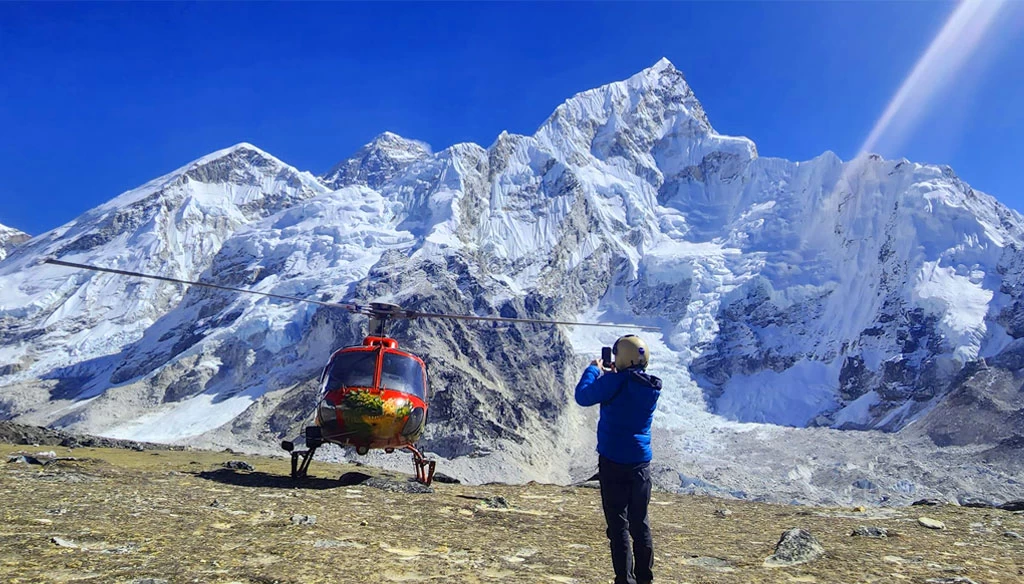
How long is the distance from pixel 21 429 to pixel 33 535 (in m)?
27.4

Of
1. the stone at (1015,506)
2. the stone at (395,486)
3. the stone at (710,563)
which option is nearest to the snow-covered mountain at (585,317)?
the stone at (1015,506)

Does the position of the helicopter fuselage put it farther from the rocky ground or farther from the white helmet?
the white helmet

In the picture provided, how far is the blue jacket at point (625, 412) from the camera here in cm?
668

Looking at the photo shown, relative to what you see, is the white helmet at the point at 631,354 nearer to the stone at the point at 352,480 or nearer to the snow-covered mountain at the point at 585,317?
the stone at the point at 352,480

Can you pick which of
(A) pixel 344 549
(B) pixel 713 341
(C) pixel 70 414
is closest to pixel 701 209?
(B) pixel 713 341

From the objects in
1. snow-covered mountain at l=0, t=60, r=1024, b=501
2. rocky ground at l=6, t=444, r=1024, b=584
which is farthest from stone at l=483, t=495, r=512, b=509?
snow-covered mountain at l=0, t=60, r=1024, b=501

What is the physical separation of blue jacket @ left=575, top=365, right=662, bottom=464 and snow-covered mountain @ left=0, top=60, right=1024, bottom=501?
2687 inches

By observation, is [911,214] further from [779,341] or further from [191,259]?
[191,259]

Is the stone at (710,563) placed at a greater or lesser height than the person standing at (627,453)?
lesser

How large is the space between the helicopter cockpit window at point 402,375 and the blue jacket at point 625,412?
28.7 feet

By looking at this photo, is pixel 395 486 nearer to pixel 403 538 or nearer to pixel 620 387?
pixel 403 538

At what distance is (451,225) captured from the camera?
164 metres

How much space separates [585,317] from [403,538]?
520 feet

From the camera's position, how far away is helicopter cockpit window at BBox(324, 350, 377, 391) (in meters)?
14.7
